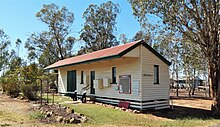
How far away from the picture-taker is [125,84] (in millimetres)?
14000

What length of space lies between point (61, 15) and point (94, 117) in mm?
28842

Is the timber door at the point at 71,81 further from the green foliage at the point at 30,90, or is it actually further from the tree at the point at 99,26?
the tree at the point at 99,26

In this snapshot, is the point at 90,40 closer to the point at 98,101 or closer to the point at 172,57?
the point at 172,57

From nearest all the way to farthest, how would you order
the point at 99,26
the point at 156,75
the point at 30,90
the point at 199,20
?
the point at 199,20, the point at 156,75, the point at 30,90, the point at 99,26

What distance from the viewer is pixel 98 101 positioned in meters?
16.6

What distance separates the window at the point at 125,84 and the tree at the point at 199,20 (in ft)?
12.5

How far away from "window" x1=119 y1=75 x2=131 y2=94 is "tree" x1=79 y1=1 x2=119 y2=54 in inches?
892

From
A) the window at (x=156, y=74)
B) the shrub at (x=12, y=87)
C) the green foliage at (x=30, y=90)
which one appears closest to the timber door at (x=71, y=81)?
the green foliage at (x=30, y=90)

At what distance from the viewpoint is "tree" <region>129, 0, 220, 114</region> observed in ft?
39.7

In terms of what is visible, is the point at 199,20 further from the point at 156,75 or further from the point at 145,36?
the point at 145,36

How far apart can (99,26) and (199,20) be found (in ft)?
83.9

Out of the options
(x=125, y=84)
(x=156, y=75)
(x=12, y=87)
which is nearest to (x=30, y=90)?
(x=12, y=87)

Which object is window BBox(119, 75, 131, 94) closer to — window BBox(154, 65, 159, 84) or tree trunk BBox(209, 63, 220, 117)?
window BBox(154, 65, 159, 84)

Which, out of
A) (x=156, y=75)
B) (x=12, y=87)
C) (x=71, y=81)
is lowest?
(x=12, y=87)
